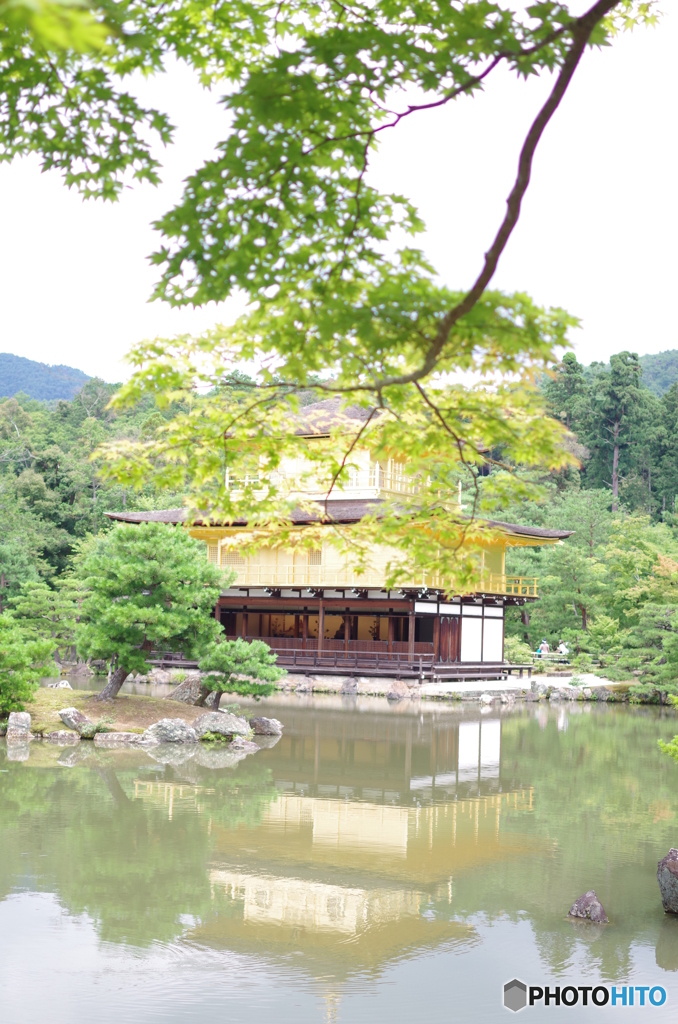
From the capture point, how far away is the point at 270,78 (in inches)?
142

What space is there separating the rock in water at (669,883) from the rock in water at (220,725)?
903 centimetres

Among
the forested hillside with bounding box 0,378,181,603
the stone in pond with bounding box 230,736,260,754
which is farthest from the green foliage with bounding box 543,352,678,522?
the stone in pond with bounding box 230,736,260,754

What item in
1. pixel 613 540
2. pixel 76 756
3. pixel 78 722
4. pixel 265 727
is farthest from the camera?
pixel 613 540

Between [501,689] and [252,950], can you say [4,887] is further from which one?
[501,689]

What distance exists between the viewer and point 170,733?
14.8 meters

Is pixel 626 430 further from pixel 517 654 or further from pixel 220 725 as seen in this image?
pixel 220 725

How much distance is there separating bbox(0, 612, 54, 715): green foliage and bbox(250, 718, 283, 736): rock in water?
3.70 metres

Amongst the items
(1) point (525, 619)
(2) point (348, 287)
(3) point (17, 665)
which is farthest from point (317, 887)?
(1) point (525, 619)

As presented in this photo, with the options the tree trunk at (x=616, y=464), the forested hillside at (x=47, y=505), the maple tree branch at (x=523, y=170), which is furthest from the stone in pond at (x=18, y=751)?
the tree trunk at (x=616, y=464)

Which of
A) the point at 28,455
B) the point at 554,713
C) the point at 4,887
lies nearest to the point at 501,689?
the point at 554,713

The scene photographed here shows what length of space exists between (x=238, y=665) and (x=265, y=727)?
1133 millimetres

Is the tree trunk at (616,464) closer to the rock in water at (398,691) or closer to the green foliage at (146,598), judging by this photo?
the rock in water at (398,691)

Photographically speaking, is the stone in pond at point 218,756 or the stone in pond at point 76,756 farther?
the stone in pond at point 218,756

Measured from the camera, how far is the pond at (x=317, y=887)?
547cm
